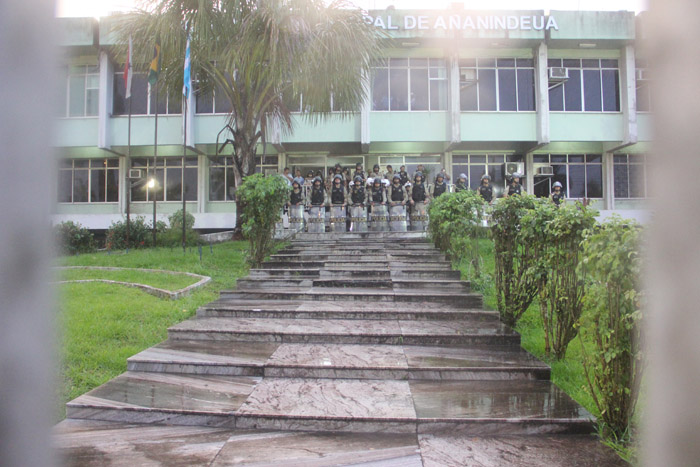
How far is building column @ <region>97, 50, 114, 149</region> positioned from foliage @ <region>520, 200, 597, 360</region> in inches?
762

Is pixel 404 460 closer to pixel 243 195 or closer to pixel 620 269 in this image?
pixel 620 269

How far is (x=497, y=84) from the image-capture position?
19781 mm

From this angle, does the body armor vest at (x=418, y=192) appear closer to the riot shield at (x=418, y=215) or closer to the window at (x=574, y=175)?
the riot shield at (x=418, y=215)

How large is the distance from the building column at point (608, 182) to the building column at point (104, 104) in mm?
22016

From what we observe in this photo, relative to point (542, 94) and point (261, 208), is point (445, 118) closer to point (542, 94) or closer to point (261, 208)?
point (542, 94)

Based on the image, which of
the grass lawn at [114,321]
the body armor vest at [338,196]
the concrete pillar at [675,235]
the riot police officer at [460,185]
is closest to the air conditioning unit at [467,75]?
the riot police officer at [460,185]

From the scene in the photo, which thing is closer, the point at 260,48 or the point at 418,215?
the point at 260,48

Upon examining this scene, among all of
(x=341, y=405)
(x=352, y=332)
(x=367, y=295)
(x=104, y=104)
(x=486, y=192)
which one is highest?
(x=104, y=104)

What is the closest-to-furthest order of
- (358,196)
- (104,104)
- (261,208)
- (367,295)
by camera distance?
(367,295) → (261,208) → (358,196) → (104,104)

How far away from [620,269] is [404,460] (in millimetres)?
1891

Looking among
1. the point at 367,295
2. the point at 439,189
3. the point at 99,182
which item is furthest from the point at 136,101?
the point at 367,295

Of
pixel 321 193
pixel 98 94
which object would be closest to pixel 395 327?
pixel 321 193

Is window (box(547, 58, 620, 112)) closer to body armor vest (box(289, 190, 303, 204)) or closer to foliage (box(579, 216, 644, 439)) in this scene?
body armor vest (box(289, 190, 303, 204))

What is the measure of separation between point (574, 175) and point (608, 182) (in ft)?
4.71
